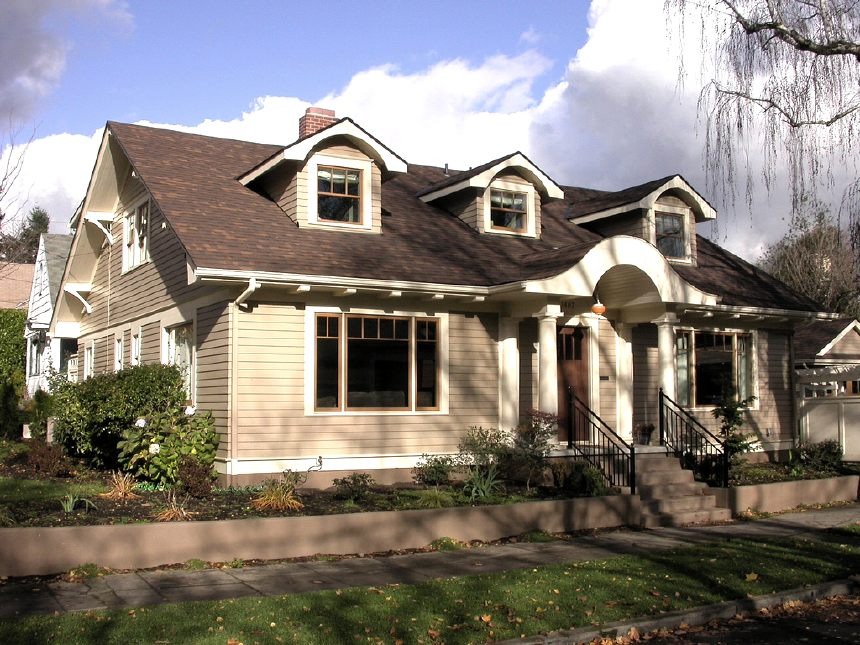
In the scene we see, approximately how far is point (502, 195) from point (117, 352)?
963cm

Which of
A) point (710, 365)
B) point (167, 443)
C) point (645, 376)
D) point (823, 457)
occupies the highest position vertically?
point (710, 365)

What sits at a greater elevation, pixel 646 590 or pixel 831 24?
pixel 831 24

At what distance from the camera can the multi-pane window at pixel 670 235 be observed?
66.1 feet

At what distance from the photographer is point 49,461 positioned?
16641 mm

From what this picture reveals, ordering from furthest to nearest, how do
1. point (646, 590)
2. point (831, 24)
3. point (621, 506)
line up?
point (621, 506)
point (831, 24)
point (646, 590)

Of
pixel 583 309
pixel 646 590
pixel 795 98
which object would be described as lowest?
pixel 646 590

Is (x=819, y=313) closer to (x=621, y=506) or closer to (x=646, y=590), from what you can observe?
(x=621, y=506)

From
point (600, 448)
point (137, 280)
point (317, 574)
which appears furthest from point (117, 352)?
point (317, 574)

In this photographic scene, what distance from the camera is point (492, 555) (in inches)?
442

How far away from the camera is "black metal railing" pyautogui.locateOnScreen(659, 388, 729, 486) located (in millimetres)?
15852

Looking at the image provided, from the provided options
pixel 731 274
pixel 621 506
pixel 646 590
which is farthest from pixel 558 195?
pixel 646 590

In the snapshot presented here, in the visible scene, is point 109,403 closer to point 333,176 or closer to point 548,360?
point 333,176

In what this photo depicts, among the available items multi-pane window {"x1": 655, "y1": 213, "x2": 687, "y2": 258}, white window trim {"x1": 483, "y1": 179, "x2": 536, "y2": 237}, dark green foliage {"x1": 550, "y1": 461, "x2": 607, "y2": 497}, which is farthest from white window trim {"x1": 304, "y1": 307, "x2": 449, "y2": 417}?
multi-pane window {"x1": 655, "y1": 213, "x2": 687, "y2": 258}

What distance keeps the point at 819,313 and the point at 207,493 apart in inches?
564
